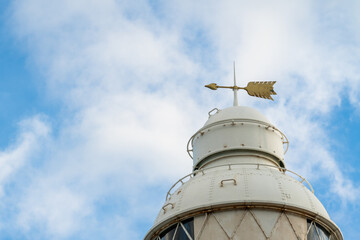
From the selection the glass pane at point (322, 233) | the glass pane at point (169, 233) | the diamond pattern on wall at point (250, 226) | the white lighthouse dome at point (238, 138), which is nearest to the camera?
the diamond pattern on wall at point (250, 226)

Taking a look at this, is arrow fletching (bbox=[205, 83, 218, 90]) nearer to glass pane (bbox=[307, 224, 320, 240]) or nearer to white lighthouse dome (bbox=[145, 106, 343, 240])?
white lighthouse dome (bbox=[145, 106, 343, 240])

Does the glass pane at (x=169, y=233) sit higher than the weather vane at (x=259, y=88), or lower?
lower

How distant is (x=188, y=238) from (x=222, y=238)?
1.46m

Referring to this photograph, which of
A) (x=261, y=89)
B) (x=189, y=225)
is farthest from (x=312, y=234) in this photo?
(x=261, y=89)

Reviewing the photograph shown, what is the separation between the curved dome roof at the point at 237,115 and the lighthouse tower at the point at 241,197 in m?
0.24

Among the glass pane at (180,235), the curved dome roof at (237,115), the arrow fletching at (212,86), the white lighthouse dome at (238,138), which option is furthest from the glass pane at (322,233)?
the arrow fletching at (212,86)

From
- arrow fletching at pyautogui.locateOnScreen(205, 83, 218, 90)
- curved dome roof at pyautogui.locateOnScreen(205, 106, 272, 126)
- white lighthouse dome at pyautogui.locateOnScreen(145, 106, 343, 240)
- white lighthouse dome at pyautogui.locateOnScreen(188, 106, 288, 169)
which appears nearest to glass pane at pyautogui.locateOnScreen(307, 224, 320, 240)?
white lighthouse dome at pyautogui.locateOnScreen(145, 106, 343, 240)

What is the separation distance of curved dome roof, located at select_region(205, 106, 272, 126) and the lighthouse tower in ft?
0.77

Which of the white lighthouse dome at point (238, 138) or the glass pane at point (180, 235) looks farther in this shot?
the white lighthouse dome at point (238, 138)

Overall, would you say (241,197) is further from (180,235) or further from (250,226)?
(180,235)

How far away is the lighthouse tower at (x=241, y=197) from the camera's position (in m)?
23.5

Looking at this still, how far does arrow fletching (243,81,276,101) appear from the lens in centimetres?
→ 3198

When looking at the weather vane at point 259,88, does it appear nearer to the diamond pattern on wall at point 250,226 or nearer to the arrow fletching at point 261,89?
the arrow fletching at point 261,89

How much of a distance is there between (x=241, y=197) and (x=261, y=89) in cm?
961
